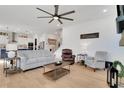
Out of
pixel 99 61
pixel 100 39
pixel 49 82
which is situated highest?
pixel 100 39

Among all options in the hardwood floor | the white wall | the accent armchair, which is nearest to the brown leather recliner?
the white wall

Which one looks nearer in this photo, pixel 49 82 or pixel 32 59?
pixel 49 82

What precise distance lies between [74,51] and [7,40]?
684 centimetres

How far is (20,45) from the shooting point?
10.5 m

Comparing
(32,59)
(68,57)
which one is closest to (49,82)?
(32,59)

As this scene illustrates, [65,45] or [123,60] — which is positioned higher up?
[65,45]

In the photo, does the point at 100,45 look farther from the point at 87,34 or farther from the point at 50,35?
the point at 50,35

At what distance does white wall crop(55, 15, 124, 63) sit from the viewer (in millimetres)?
4781

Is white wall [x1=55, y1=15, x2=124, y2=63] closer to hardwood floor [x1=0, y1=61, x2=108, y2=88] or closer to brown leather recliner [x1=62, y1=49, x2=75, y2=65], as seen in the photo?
brown leather recliner [x1=62, y1=49, x2=75, y2=65]

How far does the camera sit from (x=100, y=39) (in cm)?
543

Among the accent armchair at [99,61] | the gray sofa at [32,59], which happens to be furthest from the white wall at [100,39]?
the gray sofa at [32,59]

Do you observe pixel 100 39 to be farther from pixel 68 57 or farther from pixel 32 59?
pixel 32 59
